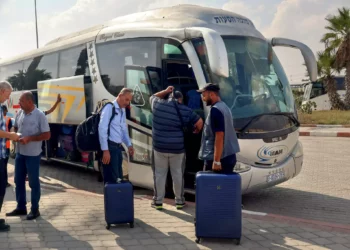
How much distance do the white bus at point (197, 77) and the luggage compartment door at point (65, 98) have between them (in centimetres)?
4

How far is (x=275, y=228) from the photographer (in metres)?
5.58

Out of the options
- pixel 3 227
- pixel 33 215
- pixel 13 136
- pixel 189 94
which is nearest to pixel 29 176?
pixel 33 215

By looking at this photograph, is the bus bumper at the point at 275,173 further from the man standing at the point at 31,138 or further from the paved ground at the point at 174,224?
the man standing at the point at 31,138

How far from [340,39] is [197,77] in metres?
26.8

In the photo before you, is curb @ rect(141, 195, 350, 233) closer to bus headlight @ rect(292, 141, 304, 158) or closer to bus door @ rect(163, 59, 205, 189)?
bus door @ rect(163, 59, 205, 189)

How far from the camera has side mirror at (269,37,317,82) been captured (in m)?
7.76

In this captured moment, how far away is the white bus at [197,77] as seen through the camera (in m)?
6.82

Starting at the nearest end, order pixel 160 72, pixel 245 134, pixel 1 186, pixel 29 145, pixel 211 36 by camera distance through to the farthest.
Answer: pixel 1 186
pixel 29 145
pixel 211 36
pixel 245 134
pixel 160 72

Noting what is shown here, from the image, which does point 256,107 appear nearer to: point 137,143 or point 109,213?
point 137,143

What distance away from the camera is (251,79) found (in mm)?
7129

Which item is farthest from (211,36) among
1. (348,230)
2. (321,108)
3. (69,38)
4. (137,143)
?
(321,108)

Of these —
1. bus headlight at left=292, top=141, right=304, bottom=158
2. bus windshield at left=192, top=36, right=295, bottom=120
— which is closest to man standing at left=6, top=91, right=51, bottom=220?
bus windshield at left=192, top=36, right=295, bottom=120

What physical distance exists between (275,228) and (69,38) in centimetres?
706

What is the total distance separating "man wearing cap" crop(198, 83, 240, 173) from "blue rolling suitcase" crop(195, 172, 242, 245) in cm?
32
